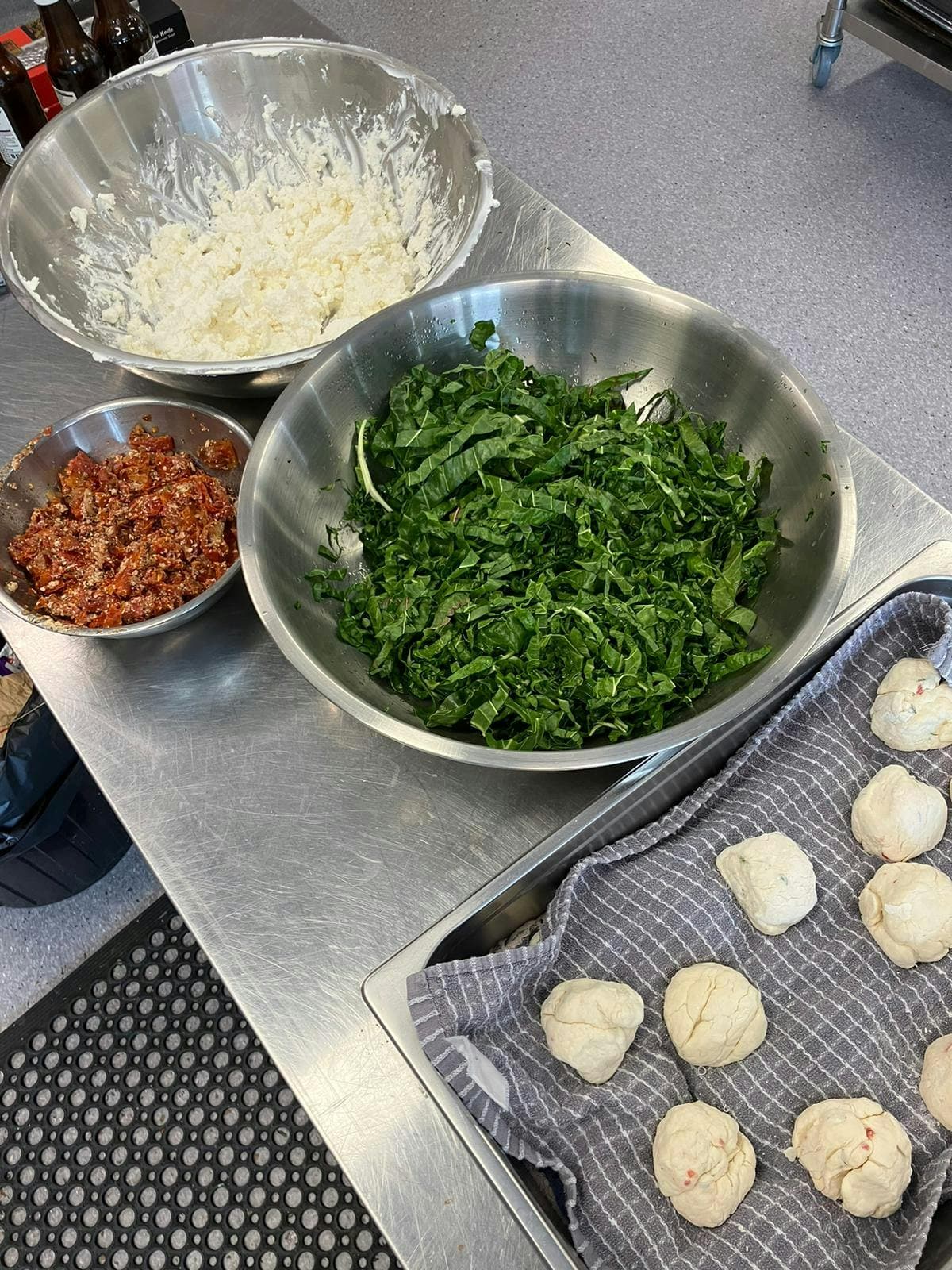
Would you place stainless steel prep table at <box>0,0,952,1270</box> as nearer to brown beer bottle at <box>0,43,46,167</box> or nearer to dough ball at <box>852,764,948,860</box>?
dough ball at <box>852,764,948,860</box>

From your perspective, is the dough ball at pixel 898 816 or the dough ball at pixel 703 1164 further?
the dough ball at pixel 898 816

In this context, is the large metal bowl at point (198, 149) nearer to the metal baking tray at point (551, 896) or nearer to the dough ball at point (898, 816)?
the metal baking tray at point (551, 896)

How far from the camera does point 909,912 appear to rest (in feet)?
3.30

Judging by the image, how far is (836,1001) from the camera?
1.02 meters

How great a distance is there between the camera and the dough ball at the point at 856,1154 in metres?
0.89

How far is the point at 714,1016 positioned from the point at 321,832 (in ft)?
1.66

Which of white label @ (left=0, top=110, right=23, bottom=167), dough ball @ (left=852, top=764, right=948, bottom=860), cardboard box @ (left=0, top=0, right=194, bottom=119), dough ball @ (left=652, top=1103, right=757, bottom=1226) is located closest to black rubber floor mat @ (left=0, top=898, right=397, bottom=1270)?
dough ball @ (left=652, top=1103, right=757, bottom=1226)

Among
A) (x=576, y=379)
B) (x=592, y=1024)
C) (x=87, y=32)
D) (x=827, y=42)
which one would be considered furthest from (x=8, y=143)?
(x=827, y=42)

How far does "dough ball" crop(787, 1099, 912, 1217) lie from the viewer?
2.91ft

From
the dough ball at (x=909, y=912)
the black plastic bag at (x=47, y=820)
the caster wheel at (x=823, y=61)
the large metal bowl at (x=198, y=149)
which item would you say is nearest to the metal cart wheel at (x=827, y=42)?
the caster wheel at (x=823, y=61)

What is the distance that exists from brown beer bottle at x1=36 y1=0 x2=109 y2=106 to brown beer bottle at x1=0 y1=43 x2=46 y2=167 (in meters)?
0.06

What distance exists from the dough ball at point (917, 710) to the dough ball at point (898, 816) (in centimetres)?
4

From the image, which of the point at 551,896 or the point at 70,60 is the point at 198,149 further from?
the point at 551,896

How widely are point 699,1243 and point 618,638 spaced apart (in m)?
0.62
